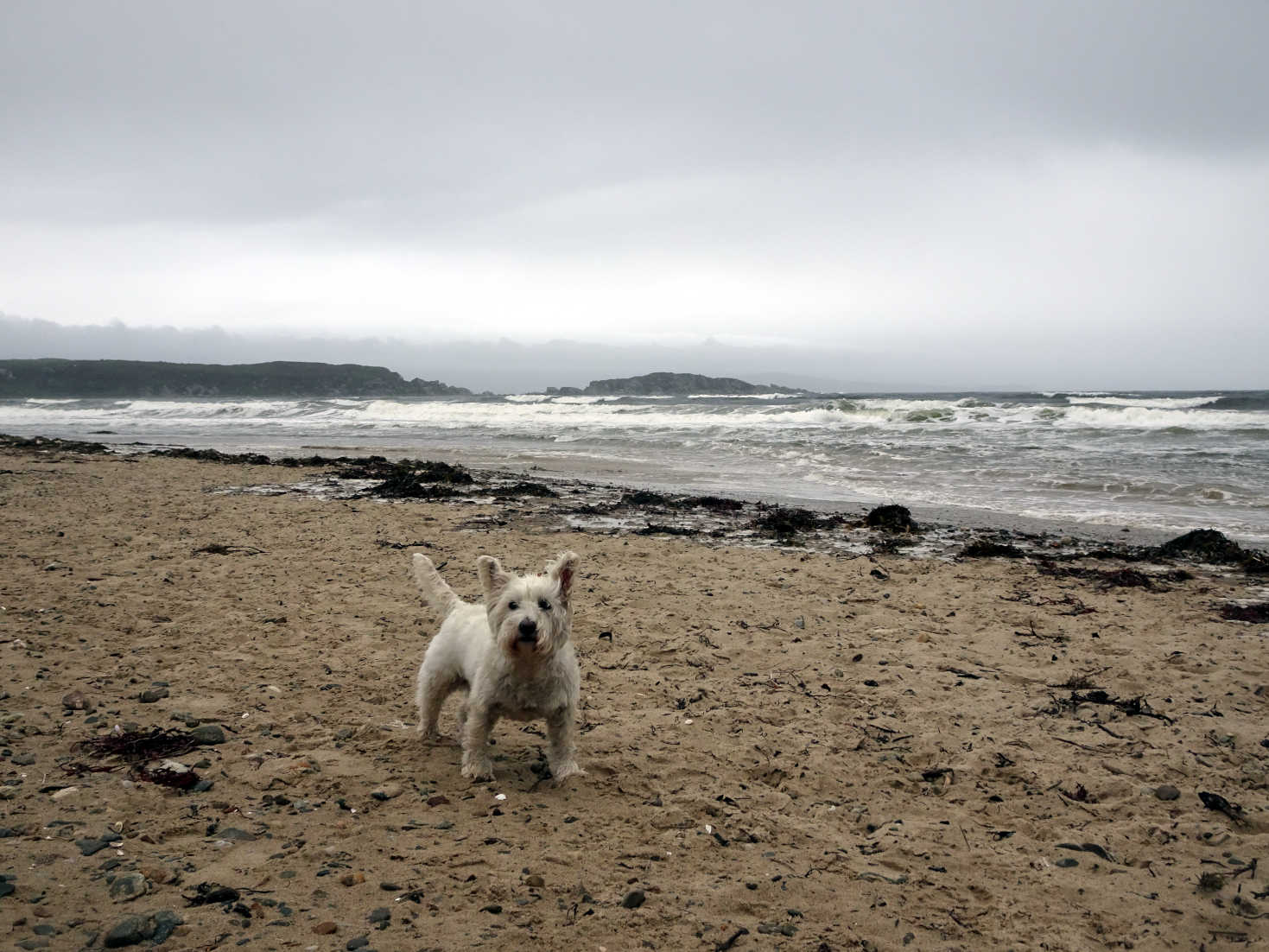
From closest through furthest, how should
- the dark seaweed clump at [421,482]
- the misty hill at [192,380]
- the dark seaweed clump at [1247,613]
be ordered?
the dark seaweed clump at [1247,613]
the dark seaweed clump at [421,482]
the misty hill at [192,380]

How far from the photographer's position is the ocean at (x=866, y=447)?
14.2 m

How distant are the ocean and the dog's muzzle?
10528 millimetres

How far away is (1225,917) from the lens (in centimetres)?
294

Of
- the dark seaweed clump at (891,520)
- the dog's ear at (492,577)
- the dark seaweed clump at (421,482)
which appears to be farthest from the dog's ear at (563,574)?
the dark seaweed clump at (421,482)

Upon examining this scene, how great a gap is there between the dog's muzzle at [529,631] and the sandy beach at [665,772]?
834 mm

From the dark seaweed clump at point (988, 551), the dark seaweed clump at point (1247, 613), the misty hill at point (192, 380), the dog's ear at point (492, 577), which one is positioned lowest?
the dark seaweed clump at point (1247, 613)

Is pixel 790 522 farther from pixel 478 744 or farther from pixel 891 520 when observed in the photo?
pixel 478 744

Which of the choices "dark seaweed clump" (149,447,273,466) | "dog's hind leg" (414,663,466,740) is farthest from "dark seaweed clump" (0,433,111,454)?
"dog's hind leg" (414,663,466,740)

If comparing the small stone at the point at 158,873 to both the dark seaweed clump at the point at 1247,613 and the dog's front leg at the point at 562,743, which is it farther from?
the dark seaweed clump at the point at 1247,613

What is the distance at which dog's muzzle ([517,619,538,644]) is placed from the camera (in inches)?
149

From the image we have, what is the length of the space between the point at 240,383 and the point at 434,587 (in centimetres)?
8655

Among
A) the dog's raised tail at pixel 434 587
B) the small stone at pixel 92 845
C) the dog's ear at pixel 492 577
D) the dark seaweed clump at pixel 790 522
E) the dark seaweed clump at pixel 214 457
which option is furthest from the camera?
the dark seaweed clump at pixel 214 457

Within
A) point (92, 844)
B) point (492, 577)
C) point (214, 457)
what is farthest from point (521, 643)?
point (214, 457)

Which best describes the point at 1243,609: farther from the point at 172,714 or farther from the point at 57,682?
the point at 57,682
